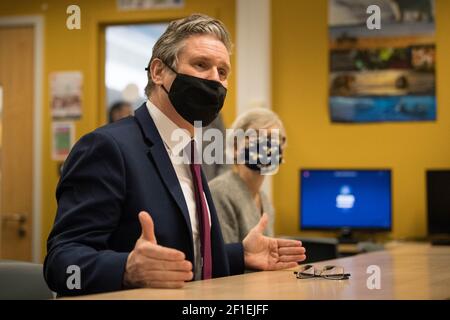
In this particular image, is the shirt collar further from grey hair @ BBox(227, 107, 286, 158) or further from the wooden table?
grey hair @ BBox(227, 107, 286, 158)

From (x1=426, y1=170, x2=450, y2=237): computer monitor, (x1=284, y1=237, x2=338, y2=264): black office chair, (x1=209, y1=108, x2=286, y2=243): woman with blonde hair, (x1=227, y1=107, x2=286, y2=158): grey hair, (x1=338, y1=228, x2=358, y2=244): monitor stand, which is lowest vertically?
(x1=338, y1=228, x2=358, y2=244): monitor stand

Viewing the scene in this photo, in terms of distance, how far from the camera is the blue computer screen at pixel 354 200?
501 cm

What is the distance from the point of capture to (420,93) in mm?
5164

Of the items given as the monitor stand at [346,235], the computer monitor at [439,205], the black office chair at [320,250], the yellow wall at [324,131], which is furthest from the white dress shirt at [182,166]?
the yellow wall at [324,131]

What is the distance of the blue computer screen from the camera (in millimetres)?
5008

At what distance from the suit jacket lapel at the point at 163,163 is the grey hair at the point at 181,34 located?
0.20 m

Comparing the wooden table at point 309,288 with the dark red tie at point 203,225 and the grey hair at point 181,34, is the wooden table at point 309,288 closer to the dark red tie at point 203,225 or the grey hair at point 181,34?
the dark red tie at point 203,225

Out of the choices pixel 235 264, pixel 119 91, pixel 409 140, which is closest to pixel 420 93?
pixel 409 140

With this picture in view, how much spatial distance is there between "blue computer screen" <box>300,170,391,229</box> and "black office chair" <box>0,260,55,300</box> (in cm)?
352

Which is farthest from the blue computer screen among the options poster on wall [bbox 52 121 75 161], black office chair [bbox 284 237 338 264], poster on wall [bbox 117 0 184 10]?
poster on wall [bbox 52 121 75 161]
